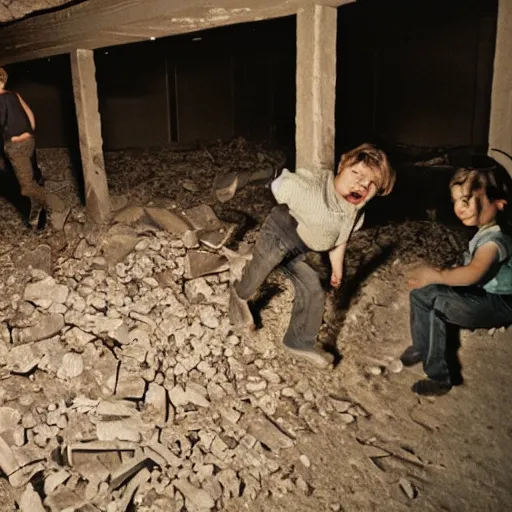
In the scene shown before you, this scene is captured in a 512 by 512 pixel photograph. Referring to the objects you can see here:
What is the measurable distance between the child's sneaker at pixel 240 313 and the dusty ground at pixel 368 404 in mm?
109

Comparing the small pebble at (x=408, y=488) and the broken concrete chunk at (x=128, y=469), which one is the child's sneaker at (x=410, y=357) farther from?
the broken concrete chunk at (x=128, y=469)

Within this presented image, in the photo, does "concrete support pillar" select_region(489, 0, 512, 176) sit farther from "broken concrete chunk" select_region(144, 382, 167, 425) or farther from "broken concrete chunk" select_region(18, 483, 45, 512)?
"broken concrete chunk" select_region(18, 483, 45, 512)

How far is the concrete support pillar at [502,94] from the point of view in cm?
272

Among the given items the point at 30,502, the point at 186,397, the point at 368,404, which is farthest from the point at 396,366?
the point at 30,502

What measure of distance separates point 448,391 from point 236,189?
3910mm

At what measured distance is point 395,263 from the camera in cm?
498

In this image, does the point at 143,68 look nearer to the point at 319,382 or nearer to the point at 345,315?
the point at 345,315

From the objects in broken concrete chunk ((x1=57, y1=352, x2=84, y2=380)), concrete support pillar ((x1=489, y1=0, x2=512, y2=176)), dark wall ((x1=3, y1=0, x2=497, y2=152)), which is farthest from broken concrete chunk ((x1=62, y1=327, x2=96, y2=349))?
dark wall ((x1=3, y1=0, x2=497, y2=152))

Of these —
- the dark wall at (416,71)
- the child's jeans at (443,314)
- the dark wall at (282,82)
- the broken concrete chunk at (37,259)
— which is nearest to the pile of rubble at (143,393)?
the broken concrete chunk at (37,259)

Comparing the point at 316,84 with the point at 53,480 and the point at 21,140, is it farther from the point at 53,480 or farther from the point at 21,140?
the point at 21,140

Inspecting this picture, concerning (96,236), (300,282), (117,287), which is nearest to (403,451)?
(300,282)

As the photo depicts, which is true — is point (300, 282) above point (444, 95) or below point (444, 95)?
below

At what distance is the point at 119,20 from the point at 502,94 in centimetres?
316

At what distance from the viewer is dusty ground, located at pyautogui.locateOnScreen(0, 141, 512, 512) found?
2848mm
